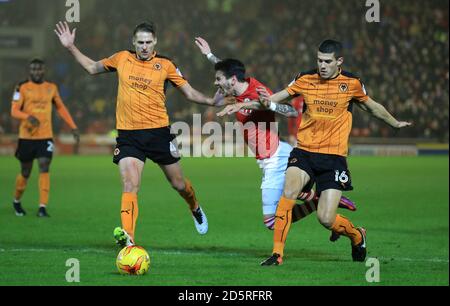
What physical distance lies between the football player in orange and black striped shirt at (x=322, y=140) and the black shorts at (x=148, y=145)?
1.43m

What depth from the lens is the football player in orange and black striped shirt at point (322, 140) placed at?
31.2 ft

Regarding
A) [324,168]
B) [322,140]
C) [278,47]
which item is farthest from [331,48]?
[278,47]

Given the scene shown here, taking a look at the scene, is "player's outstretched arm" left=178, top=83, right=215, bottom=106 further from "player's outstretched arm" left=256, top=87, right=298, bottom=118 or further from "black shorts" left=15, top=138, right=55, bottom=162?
"black shorts" left=15, top=138, right=55, bottom=162

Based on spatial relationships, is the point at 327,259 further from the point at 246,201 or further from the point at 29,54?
the point at 29,54

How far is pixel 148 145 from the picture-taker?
33.7 feet

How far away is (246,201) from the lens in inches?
709

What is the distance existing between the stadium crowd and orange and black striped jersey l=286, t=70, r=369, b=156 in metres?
23.2

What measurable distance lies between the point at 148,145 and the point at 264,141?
1338mm

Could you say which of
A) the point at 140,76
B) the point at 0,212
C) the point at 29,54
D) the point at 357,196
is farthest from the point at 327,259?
the point at 29,54

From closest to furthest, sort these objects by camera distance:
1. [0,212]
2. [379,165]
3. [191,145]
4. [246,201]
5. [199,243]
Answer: [199,243], [0,212], [246,201], [379,165], [191,145]

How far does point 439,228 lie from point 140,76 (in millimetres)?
5737

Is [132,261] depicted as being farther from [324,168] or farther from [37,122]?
[37,122]

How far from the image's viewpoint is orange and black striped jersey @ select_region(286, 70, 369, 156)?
9508 millimetres

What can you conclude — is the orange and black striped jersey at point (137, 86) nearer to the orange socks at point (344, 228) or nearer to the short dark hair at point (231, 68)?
the short dark hair at point (231, 68)
